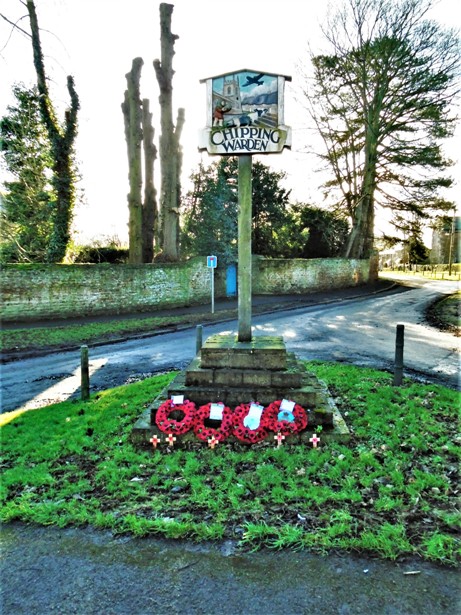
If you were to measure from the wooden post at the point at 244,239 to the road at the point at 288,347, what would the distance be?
333cm

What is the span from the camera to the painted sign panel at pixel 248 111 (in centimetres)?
538

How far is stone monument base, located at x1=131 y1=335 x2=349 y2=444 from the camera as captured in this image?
4738 millimetres

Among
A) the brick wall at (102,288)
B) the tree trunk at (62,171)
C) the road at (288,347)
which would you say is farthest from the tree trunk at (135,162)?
the road at (288,347)

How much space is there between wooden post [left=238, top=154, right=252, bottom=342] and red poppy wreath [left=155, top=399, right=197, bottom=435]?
1333mm

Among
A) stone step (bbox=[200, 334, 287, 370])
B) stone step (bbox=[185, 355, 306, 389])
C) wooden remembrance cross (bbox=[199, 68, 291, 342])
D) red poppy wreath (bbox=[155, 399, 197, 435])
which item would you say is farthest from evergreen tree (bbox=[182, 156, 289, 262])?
red poppy wreath (bbox=[155, 399, 197, 435])

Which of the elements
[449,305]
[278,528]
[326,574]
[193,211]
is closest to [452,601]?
[326,574]

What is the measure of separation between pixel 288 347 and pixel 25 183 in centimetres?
1467

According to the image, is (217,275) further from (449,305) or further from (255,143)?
(255,143)

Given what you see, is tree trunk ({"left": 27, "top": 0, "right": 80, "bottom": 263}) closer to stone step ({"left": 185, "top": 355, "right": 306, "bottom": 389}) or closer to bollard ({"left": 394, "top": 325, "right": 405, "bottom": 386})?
stone step ({"left": 185, "top": 355, "right": 306, "bottom": 389})

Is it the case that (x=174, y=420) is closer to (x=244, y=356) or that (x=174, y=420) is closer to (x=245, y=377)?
(x=245, y=377)

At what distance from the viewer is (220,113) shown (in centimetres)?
547

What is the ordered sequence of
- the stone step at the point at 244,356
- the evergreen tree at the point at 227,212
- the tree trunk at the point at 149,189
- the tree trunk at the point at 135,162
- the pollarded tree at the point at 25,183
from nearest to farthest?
1. the stone step at the point at 244,356
2. the pollarded tree at the point at 25,183
3. the tree trunk at the point at 135,162
4. the tree trunk at the point at 149,189
5. the evergreen tree at the point at 227,212

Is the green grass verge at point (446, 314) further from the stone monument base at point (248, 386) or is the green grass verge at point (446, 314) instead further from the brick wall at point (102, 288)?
the stone monument base at point (248, 386)

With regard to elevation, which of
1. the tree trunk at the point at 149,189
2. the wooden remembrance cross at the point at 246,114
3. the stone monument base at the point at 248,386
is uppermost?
the tree trunk at the point at 149,189
